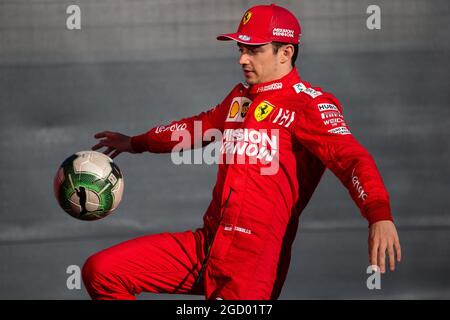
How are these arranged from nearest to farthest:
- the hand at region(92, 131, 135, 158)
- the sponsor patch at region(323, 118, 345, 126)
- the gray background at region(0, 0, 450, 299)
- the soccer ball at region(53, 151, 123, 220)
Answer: the sponsor patch at region(323, 118, 345, 126) → the soccer ball at region(53, 151, 123, 220) → the hand at region(92, 131, 135, 158) → the gray background at region(0, 0, 450, 299)

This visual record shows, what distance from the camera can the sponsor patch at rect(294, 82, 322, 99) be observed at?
11.0 feet

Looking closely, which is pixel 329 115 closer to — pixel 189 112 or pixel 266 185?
pixel 266 185

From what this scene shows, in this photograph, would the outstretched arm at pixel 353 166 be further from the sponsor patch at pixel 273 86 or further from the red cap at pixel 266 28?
the red cap at pixel 266 28

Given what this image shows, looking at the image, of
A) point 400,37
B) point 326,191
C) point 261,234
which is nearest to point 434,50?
point 400,37

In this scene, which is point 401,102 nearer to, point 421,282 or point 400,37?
point 400,37

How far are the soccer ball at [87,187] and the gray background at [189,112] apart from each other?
1296 millimetres

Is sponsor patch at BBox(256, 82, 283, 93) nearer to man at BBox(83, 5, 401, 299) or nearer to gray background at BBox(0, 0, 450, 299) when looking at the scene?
man at BBox(83, 5, 401, 299)

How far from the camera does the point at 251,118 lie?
11.0ft

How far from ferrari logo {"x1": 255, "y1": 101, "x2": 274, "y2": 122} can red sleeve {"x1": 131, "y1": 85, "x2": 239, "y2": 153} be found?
12.2 inches

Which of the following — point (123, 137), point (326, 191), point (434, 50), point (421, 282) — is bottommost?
point (421, 282)

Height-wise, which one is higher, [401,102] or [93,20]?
[93,20]

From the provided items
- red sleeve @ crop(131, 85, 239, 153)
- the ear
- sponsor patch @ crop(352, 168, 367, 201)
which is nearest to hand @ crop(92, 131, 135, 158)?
red sleeve @ crop(131, 85, 239, 153)

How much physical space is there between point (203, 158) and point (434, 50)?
1239mm

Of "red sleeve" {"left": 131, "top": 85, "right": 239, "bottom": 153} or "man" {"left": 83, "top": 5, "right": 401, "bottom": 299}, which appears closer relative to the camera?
"man" {"left": 83, "top": 5, "right": 401, "bottom": 299}
